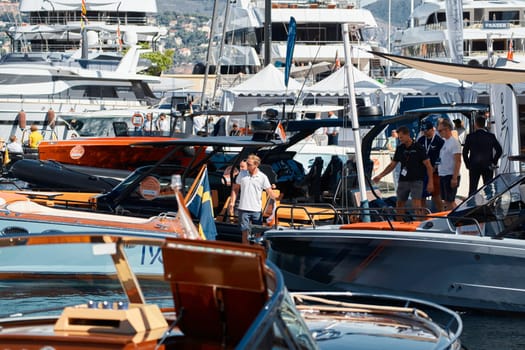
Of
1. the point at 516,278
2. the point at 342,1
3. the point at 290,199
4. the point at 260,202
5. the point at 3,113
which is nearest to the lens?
the point at 516,278

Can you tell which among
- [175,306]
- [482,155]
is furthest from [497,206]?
[175,306]

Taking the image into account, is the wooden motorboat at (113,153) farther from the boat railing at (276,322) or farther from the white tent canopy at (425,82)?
the boat railing at (276,322)

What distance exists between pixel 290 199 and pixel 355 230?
3.82 meters

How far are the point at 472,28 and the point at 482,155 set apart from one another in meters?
55.1

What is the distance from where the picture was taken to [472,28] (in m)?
68.3

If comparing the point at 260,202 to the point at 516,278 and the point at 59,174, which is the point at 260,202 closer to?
the point at 516,278

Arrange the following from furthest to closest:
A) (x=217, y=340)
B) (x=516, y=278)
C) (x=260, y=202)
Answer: (x=260, y=202) < (x=516, y=278) < (x=217, y=340)

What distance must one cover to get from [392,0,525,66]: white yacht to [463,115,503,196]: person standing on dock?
49516mm

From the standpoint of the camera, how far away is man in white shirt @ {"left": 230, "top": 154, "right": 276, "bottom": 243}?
44.2 feet

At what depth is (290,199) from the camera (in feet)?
51.5

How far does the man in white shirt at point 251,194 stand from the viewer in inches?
531

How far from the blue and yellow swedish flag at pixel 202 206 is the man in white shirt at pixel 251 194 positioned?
77 centimetres

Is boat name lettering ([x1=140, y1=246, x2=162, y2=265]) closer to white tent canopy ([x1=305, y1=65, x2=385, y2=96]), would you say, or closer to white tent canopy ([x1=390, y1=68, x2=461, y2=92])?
white tent canopy ([x1=390, y1=68, x2=461, y2=92])

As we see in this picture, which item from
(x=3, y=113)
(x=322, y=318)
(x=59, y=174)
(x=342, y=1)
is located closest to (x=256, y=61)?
(x=342, y=1)
